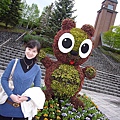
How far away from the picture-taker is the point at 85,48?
4.21 m

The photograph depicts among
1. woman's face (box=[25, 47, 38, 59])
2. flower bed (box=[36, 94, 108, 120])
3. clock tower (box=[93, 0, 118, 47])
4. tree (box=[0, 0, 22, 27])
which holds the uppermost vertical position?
clock tower (box=[93, 0, 118, 47])

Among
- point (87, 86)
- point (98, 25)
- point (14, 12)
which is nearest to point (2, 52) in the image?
point (87, 86)

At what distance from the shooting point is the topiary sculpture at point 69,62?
13.7 feet

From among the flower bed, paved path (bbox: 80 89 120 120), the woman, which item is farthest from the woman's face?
paved path (bbox: 80 89 120 120)

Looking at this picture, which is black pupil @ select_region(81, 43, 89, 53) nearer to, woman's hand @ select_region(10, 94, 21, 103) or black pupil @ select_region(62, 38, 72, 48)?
black pupil @ select_region(62, 38, 72, 48)

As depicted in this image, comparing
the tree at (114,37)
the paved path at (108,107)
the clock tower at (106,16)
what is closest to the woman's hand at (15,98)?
the paved path at (108,107)

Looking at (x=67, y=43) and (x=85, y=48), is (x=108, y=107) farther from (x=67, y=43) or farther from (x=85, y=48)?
(x=67, y=43)

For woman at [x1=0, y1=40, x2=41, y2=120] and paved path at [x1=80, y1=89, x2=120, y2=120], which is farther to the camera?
paved path at [x1=80, y1=89, x2=120, y2=120]

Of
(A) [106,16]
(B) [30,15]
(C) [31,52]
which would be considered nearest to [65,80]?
(C) [31,52]

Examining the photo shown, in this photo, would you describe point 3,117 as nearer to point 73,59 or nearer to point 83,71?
point 73,59

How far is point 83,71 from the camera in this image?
183 inches

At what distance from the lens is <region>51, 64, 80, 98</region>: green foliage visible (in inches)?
168

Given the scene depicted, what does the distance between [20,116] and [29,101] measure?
8.9 inches

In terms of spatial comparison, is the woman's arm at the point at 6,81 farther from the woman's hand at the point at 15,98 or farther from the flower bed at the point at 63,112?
the flower bed at the point at 63,112
